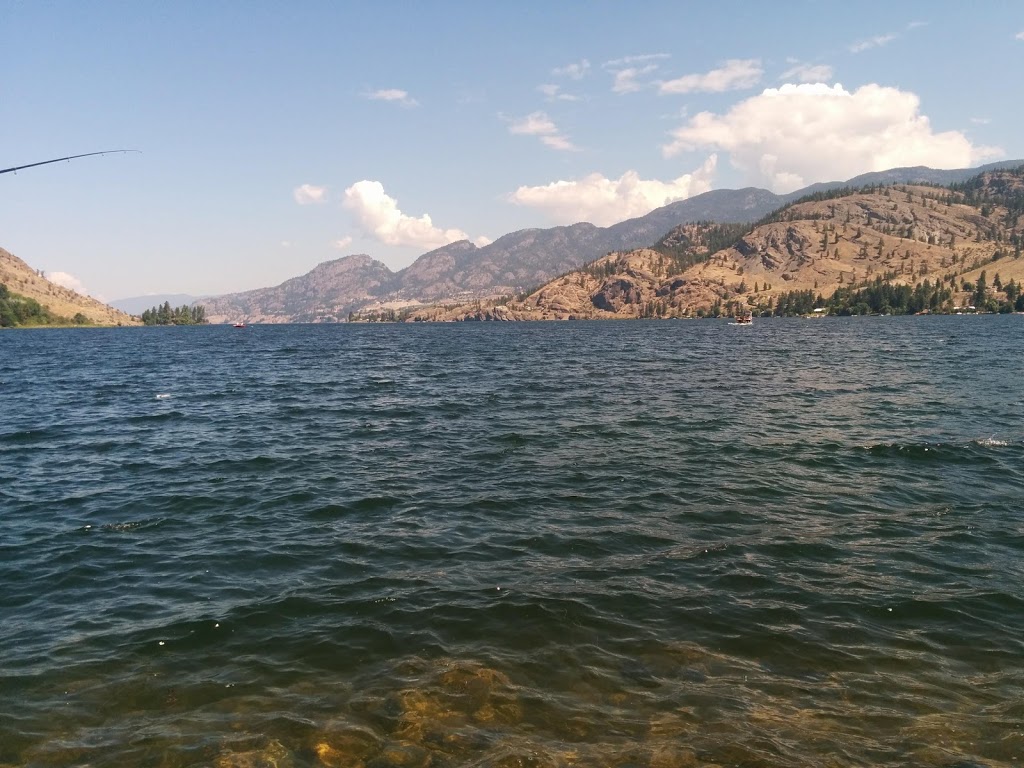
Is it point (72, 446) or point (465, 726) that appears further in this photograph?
point (72, 446)

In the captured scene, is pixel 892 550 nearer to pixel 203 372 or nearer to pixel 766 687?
pixel 766 687

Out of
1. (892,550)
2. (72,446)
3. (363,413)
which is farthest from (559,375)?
(892,550)

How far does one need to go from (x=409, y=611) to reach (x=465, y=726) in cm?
403

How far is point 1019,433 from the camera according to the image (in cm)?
2919

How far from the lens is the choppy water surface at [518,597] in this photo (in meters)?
9.11

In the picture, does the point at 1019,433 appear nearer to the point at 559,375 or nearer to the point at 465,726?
the point at 465,726

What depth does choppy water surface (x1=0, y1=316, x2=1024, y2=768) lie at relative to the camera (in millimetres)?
9109

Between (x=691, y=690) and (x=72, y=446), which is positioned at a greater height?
(x=72, y=446)

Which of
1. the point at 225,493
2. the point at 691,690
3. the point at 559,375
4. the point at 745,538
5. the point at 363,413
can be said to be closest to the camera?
the point at 691,690

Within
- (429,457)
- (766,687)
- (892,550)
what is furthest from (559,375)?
(766,687)

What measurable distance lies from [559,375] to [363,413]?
1090 inches

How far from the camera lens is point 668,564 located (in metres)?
15.2

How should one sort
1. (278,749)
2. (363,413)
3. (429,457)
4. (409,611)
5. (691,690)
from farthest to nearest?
(363,413) < (429,457) < (409,611) < (691,690) < (278,749)

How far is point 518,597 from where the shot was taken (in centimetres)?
1349
